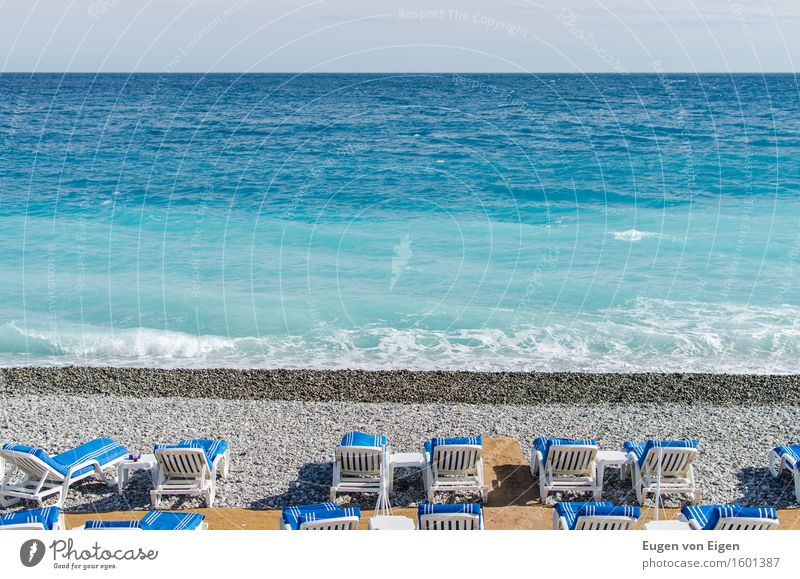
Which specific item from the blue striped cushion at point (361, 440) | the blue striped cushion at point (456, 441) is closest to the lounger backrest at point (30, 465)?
the blue striped cushion at point (361, 440)

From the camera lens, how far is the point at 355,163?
153ft

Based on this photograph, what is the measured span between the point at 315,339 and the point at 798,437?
34.7 ft

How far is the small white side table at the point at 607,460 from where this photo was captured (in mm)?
10945

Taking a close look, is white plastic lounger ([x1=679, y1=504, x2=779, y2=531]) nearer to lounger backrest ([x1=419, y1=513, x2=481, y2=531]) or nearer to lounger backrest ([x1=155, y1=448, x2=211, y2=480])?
lounger backrest ([x1=419, y1=513, x2=481, y2=531])

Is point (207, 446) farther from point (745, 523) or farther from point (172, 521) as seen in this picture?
point (745, 523)

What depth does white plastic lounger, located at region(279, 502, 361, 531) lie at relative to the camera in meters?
8.54

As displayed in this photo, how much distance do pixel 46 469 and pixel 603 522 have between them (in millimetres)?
6782

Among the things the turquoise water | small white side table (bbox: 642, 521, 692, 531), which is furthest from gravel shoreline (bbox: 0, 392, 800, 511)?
the turquoise water

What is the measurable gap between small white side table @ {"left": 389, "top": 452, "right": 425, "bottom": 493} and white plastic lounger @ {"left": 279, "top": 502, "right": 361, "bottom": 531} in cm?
228

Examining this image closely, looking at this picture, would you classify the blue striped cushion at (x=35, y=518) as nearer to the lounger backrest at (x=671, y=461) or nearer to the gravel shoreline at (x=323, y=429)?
the gravel shoreline at (x=323, y=429)

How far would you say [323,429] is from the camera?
→ 13.6 metres
